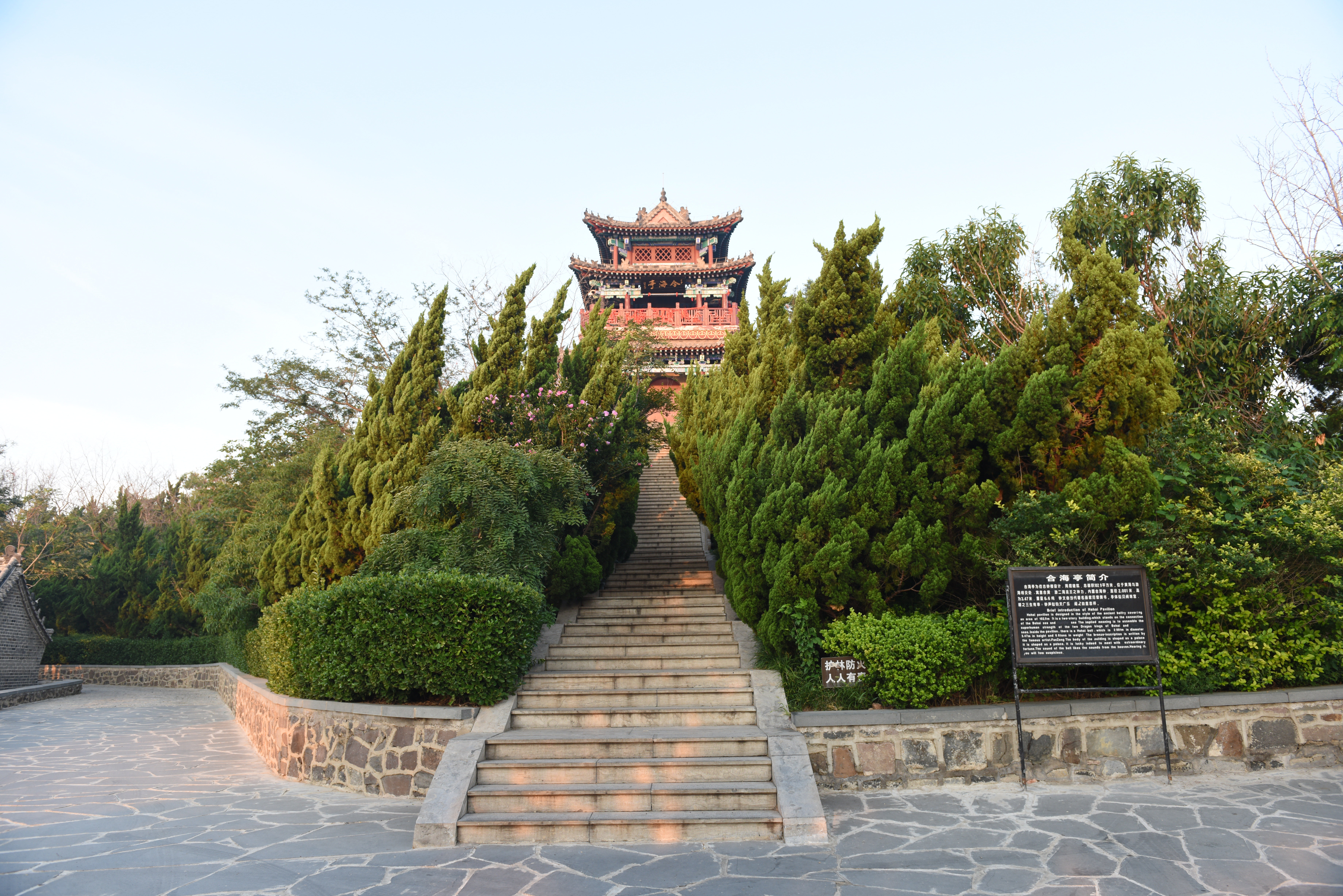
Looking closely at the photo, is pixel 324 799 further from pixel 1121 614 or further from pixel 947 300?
pixel 947 300

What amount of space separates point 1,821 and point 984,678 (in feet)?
29.0

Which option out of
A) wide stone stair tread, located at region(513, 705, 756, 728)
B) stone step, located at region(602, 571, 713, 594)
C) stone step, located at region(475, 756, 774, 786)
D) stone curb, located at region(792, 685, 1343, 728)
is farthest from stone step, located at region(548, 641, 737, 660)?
stone step, located at region(475, 756, 774, 786)

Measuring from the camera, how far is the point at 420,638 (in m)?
7.61

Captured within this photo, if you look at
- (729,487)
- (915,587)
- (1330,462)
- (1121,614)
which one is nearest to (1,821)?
(729,487)

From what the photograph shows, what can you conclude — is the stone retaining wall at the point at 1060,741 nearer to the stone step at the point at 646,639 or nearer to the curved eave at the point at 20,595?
the stone step at the point at 646,639

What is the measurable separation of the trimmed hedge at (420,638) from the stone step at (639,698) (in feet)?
1.04

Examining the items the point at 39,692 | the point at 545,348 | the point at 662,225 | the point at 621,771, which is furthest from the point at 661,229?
the point at 621,771

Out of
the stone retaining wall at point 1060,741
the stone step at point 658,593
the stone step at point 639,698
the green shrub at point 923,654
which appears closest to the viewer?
the stone retaining wall at point 1060,741

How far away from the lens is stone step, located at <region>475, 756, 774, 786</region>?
6.52 meters

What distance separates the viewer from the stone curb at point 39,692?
16.8m

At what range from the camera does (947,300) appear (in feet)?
44.9

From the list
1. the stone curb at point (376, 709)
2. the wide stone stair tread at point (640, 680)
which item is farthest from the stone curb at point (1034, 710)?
the stone curb at point (376, 709)

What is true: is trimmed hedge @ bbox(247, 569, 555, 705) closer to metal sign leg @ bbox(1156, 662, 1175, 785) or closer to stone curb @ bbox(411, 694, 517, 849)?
stone curb @ bbox(411, 694, 517, 849)

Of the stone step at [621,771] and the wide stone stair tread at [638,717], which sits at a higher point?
the wide stone stair tread at [638,717]
